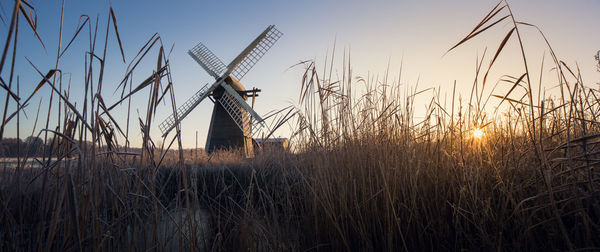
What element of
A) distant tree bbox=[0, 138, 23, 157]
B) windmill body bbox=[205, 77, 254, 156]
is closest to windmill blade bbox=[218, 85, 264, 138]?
windmill body bbox=[205, 77, 254, 156]

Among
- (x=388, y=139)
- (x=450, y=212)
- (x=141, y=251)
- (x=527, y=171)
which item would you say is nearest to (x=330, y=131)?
(x=388, y=139)

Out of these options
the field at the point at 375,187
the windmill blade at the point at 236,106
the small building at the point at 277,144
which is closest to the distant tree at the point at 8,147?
the field at the point at 375,187

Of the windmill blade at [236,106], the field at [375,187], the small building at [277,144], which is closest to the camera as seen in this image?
the field at [375,187]

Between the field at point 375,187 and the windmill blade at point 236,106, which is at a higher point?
the windmill blade at point 236,106

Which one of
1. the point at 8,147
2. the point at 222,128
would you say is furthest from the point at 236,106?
the point at 8,147

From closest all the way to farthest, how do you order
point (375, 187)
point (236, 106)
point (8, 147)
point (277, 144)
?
point (375, 187) → point (277, 144) → point (8, 147) → point (236, 106)

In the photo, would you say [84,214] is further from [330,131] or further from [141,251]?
[330,131]

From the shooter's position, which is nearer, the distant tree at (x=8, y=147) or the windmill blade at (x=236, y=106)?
the distant tree at (x=8, y=147)

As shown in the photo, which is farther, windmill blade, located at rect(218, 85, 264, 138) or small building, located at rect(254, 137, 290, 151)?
windmill blade, located at rect(218, 85, 264, 138)

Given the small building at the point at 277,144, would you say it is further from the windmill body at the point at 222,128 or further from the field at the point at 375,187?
the windmill body at the point at 222,128

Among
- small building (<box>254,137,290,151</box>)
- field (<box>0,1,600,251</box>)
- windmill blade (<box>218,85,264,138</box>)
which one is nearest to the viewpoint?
field (<box>0,1,600,251</box>)

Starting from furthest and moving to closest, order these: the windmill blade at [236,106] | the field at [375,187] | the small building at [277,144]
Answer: the windmill blade at [236,106] → the small building at [277,144] → the field at [375,187]

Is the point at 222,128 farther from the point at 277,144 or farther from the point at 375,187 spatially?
the point at 375,187

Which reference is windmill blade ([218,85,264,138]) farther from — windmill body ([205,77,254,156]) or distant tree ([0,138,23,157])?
distant tree ([0,138,23,157])
